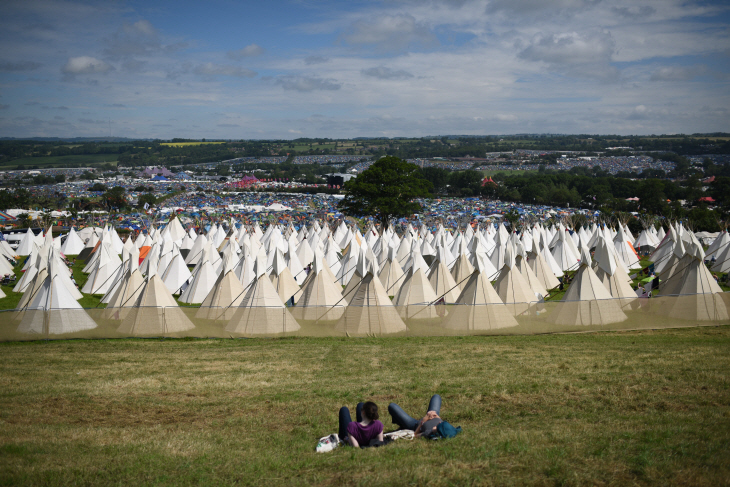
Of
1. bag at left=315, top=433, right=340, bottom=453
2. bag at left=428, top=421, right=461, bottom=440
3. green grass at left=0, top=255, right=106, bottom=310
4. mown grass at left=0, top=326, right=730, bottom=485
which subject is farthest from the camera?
green grass at left=0, top=255, right=106, bottom=310

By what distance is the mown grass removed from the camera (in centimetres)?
604

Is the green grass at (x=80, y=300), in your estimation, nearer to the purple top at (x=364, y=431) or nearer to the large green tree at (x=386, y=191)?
the purple top at (x=364, y=431)

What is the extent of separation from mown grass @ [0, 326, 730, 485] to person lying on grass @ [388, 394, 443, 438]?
317 mm

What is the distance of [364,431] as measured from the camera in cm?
709

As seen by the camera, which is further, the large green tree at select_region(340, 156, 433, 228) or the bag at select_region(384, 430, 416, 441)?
the large green tree at select_region(340, 156, 433, 228)

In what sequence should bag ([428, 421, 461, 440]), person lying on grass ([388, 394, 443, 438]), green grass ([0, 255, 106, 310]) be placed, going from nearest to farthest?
bag ([428, 421, 461, 440]) < person lying on grass ([388, 394, 443, 438]) < green grass ([0, 255, 106, 310])

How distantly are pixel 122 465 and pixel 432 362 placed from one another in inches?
328

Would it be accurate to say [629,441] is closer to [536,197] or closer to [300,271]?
[300,271]

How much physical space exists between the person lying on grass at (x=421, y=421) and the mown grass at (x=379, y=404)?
0.32 m

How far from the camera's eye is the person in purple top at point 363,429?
23.2 ft

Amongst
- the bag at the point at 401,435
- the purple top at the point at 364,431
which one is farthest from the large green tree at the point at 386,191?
the purple top at the point at 364,431

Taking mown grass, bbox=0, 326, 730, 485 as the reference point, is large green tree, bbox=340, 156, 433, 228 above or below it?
above

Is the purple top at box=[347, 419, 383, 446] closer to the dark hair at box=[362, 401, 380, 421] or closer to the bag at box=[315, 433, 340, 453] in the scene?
the dark hair at box=[362, 401, 380, 421]

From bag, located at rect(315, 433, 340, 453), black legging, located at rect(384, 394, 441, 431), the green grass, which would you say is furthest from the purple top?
the green grass
